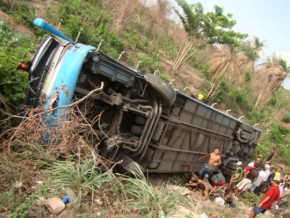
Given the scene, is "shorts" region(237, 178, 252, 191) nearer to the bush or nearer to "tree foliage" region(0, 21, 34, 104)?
"tree foliage" region(0, 21, 34, 104)

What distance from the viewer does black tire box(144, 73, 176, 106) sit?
6688 millimetres

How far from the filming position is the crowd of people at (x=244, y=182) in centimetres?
859

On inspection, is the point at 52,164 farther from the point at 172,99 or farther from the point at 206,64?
the point at 206,64

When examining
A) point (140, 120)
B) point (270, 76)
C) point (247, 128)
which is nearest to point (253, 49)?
point (270, 76)

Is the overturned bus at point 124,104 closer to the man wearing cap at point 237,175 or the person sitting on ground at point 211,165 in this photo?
the person sitting on ground at point 211,165

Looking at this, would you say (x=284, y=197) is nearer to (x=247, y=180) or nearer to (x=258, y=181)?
(x=258, y=181)

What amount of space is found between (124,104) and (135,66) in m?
10.9

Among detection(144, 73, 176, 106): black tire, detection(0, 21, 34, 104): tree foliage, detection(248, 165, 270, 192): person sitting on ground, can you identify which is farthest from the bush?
detection(0, 21, 34, 104): tree foliage

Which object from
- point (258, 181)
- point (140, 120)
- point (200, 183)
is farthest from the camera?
point (258, 181)

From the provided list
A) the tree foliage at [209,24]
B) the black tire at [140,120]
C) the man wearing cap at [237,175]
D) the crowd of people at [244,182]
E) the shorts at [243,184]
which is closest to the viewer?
the black tire at [140,120]

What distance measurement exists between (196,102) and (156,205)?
316cm

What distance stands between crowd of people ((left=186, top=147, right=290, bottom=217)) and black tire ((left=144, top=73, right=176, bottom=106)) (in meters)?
3.15

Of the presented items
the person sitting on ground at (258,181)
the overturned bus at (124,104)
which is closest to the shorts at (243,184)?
the person sitting on ground at (258,181)

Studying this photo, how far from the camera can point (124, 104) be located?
6430 millimetres
